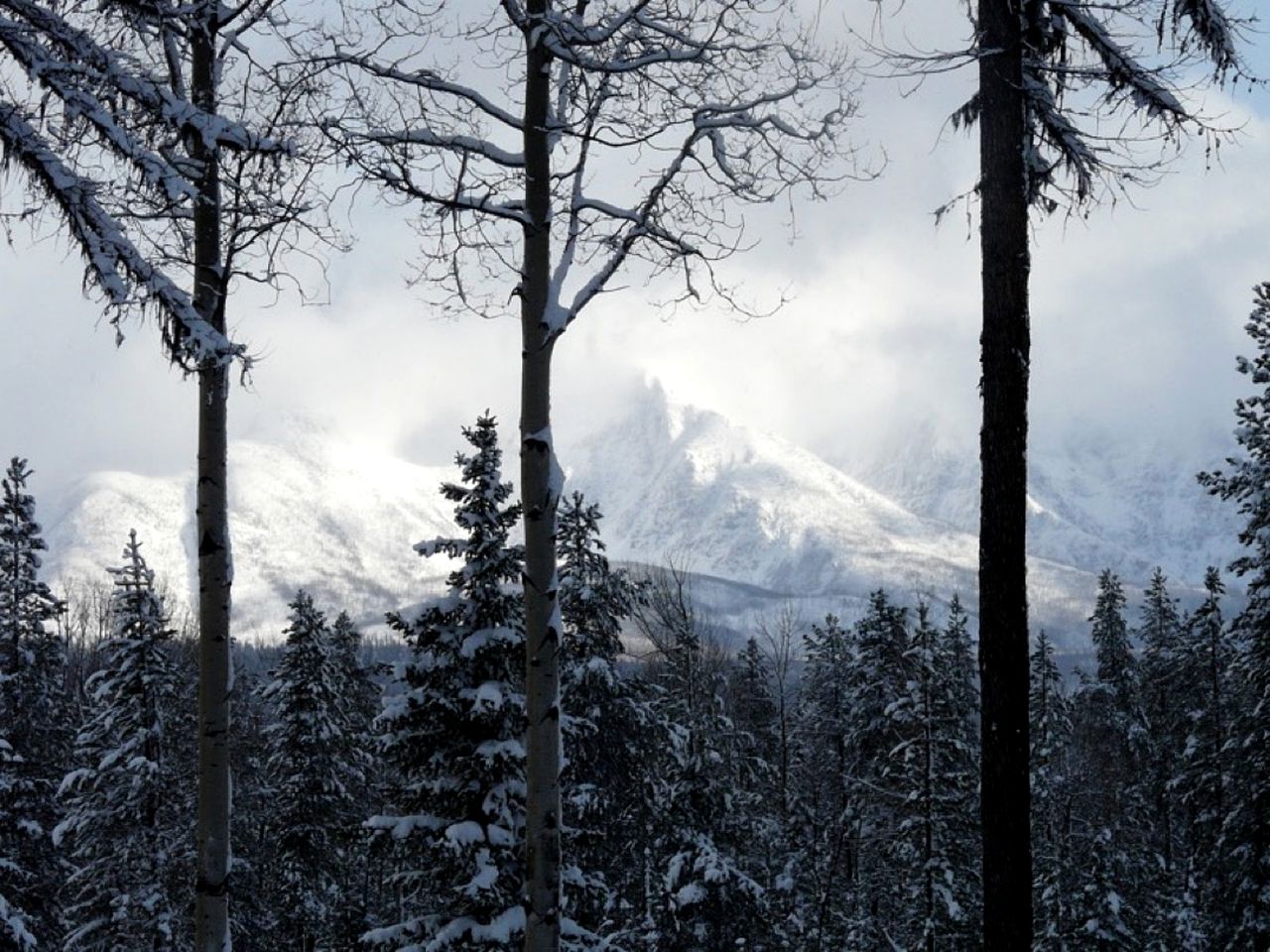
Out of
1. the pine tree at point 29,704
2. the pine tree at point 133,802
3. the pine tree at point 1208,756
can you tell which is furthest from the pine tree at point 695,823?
the pine tree at point 29,704

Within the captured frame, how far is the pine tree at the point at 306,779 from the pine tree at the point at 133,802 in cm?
464

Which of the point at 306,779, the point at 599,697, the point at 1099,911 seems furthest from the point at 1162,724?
the point at 306,779

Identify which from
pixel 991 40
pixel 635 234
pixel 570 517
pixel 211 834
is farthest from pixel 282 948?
pixel 991 40

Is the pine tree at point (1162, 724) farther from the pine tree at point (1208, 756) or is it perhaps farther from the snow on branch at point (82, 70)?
the snow on branch at point (82, 70)

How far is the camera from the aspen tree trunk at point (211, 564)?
20.1 ft

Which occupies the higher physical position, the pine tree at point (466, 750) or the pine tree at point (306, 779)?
the pine tree at point (466, 750)

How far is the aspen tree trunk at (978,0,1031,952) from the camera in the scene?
5926mm

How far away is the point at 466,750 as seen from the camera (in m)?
12.9

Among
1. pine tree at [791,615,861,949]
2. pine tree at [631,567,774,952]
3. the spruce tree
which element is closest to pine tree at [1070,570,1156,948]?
the spruce tree

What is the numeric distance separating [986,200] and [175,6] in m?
4.93

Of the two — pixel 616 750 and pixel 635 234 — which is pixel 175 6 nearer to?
pixel 635 234

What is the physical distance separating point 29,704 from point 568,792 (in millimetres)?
13781

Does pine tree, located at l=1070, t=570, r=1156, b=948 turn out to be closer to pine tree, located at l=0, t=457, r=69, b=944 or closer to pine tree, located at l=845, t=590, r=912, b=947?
pine tree, located at l=845, t=590, r=912, b=947

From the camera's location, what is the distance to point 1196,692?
1303 inches
